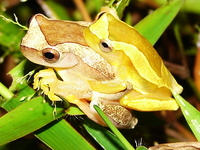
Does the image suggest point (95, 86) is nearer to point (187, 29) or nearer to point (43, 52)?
point (43, 52)

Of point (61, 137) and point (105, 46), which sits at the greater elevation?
point (105, 46)

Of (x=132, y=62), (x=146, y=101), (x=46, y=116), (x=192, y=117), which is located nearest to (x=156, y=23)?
(x=132, y=62)

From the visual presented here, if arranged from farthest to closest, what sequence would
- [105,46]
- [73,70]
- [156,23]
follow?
[156,23], [73,70], [105,46]

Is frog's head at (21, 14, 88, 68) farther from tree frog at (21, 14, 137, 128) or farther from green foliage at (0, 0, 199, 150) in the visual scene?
green foliage at (0, 0, 199, 150)

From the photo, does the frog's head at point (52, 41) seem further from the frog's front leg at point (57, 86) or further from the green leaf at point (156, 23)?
the green leaf at point (156, 23)

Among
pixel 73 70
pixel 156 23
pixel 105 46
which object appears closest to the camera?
pixel 105 46

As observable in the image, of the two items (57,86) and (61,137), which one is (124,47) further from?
(61,137)

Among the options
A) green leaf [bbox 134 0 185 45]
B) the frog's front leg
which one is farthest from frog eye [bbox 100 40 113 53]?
green leaf [bbox 134 0 185 45]
